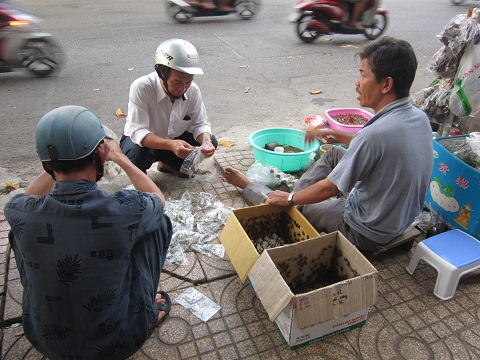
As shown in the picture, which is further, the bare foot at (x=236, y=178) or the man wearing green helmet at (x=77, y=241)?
the bare foot at (x=236, y=178)

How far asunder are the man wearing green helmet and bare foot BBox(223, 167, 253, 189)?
5.58 feet

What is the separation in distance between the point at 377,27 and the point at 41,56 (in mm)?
7006

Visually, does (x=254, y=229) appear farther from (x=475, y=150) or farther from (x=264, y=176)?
(x=475, y=150)

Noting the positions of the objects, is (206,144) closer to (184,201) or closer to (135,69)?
(184,201)

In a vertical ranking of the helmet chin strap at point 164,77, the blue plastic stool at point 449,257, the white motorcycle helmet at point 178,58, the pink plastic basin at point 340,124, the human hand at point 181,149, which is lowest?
the blue plastic stool at point 449,257

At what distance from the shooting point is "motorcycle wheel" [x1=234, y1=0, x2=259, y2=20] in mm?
9766

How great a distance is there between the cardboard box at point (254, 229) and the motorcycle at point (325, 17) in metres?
6.52

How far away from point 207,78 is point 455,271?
4.89 m

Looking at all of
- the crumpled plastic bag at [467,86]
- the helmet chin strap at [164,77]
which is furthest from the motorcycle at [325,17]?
the helmet chin strap at [164,77]

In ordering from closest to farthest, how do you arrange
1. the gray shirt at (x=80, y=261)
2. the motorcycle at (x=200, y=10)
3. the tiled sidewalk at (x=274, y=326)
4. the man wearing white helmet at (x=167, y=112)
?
the gray shirt at (x=80, y=261) → the tiled sidewalk at (x=274, y=326) → the man wearing white helmet at (x=167, y=112) → the motorcycle at (x=200, y=10)

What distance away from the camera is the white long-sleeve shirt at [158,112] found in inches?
122

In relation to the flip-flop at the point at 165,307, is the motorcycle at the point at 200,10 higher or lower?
higher

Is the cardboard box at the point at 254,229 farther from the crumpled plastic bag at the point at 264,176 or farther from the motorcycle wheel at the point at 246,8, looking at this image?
the motorcycle wheel at the point at 246,8

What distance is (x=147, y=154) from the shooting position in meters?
3.38
